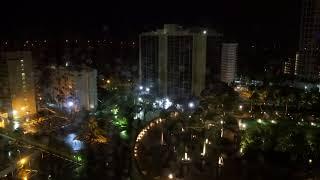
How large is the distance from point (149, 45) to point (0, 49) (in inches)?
194

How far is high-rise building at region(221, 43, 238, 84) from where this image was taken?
14078 millimetres

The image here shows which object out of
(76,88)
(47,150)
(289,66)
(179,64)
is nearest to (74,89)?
(76,88)

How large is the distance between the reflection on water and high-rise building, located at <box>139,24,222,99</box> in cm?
420

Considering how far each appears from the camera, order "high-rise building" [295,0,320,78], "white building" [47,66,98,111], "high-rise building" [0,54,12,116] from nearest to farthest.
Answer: "high-rise building" [0,54,12,116] < "white building" [47,66,98,111] < "high-rise building" [295,0,320,78]

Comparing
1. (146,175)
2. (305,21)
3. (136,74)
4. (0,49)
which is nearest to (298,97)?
(305,21)

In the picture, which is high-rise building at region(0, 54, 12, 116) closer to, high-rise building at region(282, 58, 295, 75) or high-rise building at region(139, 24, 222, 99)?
high-rise building at region(139, 24, 222, 99)

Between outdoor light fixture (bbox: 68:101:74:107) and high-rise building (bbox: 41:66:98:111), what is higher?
high-rise building (bbox: 41:66:98:111)

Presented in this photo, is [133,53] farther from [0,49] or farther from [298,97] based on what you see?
[298,97]

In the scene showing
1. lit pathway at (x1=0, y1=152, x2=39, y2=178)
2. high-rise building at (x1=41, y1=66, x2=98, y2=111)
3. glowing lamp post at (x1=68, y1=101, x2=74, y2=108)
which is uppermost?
high-rise building at (x1=41, y1=66, x2=98, y2=111)

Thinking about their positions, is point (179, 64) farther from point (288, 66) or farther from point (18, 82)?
point (288, 66)

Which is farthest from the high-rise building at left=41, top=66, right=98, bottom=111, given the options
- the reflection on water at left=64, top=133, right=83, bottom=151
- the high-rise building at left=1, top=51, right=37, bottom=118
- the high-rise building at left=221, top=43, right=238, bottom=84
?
the high-rise building at left=221, top=43, right=238, bottom=84

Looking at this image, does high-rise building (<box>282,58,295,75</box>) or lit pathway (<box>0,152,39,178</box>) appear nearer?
lit pathway (<box>0,152,39,178</box>)

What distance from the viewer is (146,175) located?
5.96 metres

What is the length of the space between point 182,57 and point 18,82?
5.14m
